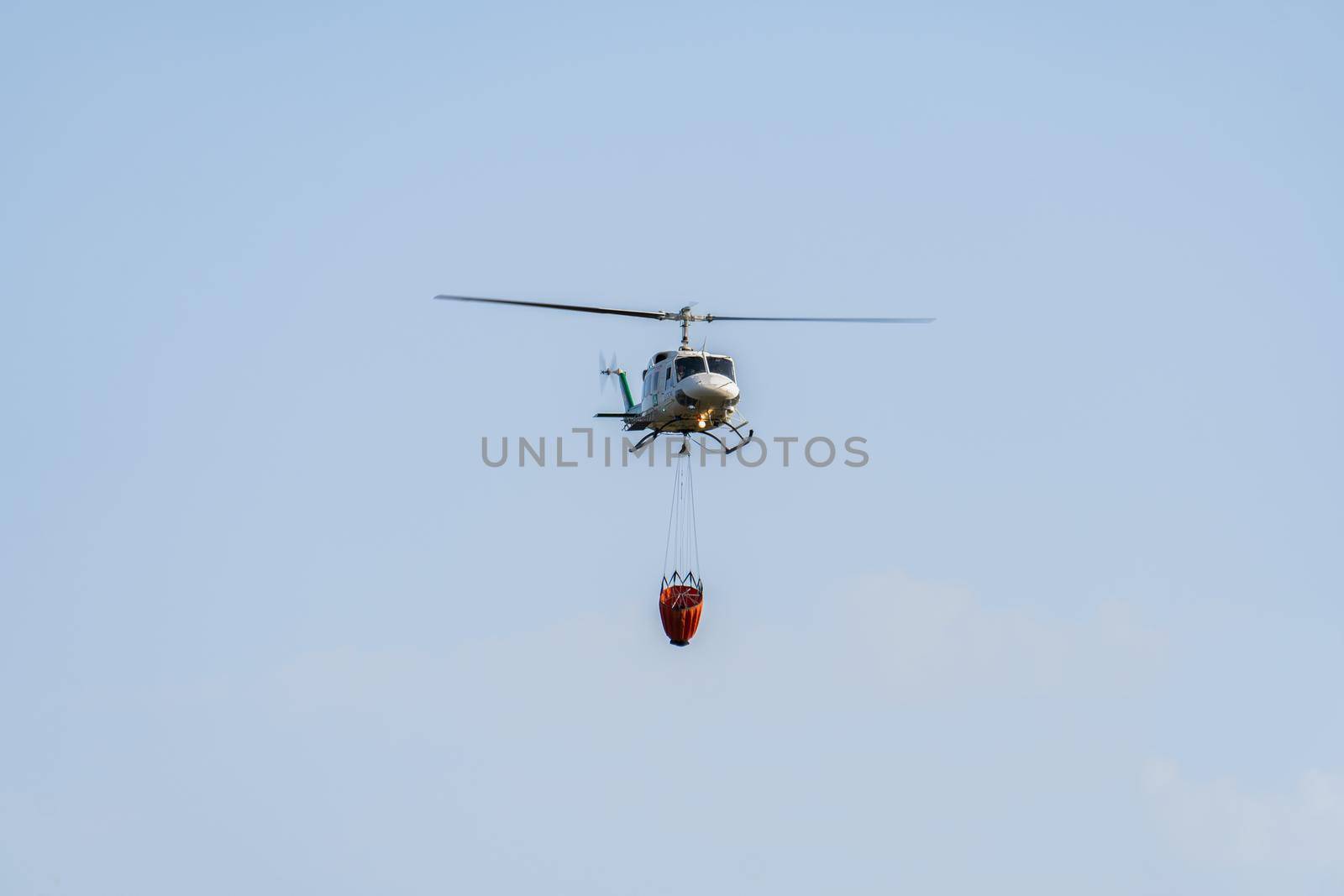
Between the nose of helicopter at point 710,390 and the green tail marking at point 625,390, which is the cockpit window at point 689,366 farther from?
the green tail marking at point 625,390

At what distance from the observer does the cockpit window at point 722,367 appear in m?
75.1

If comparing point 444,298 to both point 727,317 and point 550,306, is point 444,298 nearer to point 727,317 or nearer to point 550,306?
point 550,306

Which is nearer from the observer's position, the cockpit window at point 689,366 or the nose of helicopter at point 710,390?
the nose of helicopter at point 710,390

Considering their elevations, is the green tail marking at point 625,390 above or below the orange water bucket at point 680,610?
above

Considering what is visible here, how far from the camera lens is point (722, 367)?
7538 cm

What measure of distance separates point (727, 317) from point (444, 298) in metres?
10.0

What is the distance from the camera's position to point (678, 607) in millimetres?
78125

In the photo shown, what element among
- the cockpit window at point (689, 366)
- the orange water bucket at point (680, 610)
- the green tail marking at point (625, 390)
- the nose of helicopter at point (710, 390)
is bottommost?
the orange water bucket at point (680, 610)

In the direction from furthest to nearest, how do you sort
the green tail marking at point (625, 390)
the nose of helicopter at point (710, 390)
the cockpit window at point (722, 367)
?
the green tail marking at point (625, 390), the cockpit window at point (722, 367), the nose of helicopter at point (710, 390)

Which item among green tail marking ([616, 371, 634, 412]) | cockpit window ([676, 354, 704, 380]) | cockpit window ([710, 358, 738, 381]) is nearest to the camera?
cockpit window ([676, 354, 704, 380])

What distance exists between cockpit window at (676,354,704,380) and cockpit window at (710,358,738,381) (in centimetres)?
37

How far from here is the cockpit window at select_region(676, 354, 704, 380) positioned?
74812 mm

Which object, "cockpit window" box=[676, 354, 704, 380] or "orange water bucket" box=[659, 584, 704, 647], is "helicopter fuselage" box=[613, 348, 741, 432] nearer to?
"cockpit window" box=[676, 354, 704, 380]

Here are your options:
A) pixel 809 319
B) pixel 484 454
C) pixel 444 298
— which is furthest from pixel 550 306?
pixel 484 454
